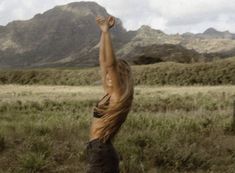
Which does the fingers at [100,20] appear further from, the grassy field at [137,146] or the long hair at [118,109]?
the grassy field at [137,146]

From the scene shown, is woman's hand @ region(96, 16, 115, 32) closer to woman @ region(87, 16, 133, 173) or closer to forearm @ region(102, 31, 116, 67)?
woman @ region(87, 16, 133, 173)

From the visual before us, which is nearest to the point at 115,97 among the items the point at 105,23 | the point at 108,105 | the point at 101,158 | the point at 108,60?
the point at 108,105

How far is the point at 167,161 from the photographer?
12039mm

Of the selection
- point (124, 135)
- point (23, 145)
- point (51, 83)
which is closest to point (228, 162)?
point (124, 135)

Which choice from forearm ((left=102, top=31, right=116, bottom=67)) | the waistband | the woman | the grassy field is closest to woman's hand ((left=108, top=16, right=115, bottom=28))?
the woman

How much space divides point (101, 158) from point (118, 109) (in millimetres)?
507

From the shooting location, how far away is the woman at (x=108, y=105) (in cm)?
588

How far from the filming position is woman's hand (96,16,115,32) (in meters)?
5.95

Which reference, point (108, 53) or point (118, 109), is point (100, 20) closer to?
point (108, 53)

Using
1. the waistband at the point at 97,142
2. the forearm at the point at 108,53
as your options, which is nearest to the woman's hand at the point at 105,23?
the forearm at the point at 108,53

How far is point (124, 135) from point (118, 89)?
27.5 feet

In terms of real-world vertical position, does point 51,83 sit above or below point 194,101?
below

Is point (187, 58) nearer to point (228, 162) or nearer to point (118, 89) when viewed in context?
point (228, 162)

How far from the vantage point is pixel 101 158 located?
5973mm
